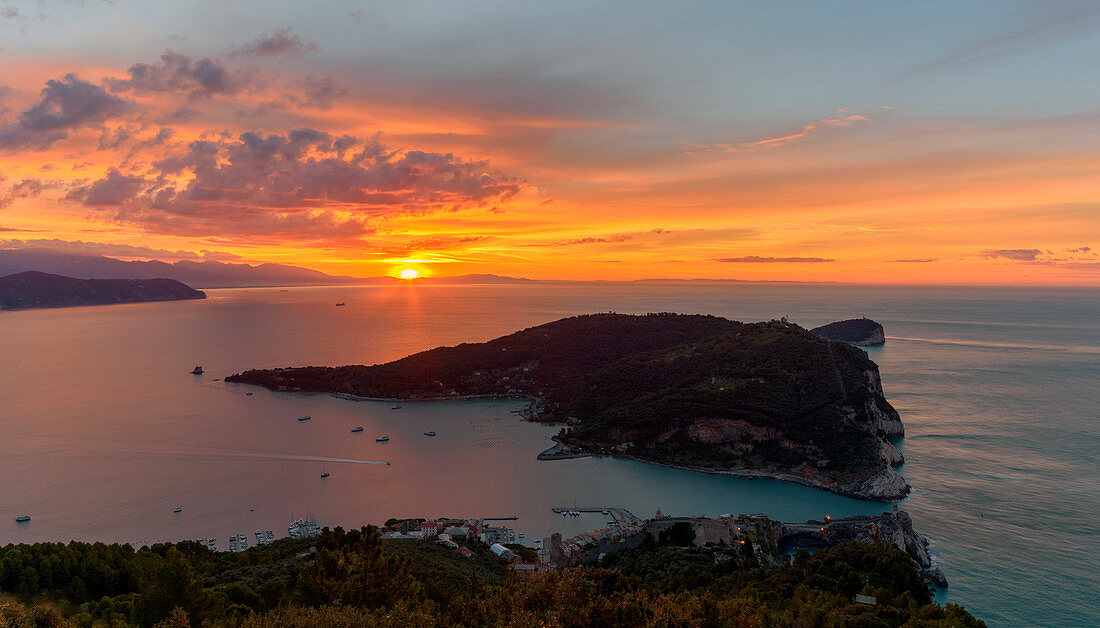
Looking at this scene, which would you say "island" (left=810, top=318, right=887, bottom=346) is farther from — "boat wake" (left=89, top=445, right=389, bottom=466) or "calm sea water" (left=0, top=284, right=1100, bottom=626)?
"boat wake" (left=89, top=445, right=389, bottom=466)

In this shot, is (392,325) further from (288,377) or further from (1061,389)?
(1061,389)

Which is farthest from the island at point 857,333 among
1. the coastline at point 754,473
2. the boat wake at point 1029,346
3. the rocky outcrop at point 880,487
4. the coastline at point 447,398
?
the rocky outcrop at point 880,487

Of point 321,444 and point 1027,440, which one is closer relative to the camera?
point 1027,440

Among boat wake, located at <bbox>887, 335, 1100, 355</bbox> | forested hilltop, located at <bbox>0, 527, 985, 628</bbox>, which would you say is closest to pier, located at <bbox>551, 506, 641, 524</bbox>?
forested hilltop, located at <bbox>0, 527, 985, 628</bbox>

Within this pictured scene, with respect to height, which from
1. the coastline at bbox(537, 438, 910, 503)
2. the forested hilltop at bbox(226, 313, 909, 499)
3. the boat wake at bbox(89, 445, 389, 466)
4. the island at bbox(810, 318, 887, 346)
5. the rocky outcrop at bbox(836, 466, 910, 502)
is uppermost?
the island at bbox(810, 318, 887, 346)

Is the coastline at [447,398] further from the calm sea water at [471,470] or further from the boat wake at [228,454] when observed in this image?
the boat wake at [228,454]

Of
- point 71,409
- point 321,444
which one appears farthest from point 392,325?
point 321,444

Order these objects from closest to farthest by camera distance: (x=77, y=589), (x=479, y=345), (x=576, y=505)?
(x=77, y=589) < (x=576, y=505) < (x=479, y=345)
